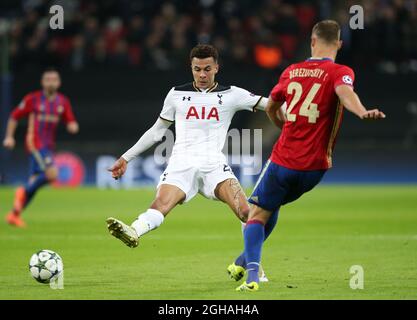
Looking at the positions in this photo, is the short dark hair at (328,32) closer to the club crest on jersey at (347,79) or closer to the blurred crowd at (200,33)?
the club crest on jersey at (347,79)

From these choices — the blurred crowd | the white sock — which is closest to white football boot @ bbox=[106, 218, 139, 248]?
the white sock

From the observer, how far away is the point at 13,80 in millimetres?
21641

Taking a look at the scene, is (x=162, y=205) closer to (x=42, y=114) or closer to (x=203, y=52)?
(x=203, y=52)

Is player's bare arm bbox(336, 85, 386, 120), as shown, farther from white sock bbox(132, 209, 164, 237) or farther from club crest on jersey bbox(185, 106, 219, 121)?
white sock bbox(132, 209, 164, 237)

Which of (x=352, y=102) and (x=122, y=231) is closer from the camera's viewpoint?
(x=352, y=102)

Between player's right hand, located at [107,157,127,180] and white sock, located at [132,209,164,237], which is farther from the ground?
player's right hand, located at [107,157,127,180]

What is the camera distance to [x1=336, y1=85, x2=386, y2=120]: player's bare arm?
7.21 metres

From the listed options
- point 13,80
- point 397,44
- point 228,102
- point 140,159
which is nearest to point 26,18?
point 13,80

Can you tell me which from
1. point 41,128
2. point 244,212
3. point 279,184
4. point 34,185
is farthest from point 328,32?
point 41,128

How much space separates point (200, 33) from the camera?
22.4 metres

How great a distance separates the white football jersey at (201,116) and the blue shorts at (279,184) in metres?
1.11

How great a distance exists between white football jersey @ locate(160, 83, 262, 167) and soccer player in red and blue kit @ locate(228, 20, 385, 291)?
1.04 meters

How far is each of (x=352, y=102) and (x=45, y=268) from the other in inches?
119

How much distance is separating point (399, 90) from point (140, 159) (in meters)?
5.71
